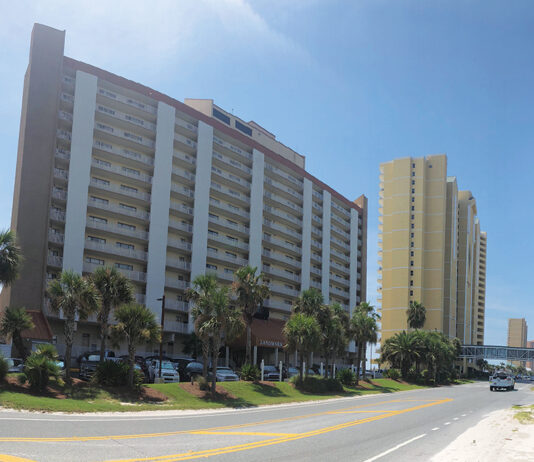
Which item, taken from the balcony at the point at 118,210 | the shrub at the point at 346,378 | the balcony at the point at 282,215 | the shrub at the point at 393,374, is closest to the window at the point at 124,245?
the balcony at the point at 118,210

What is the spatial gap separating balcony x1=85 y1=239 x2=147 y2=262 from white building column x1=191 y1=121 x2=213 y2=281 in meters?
7.55

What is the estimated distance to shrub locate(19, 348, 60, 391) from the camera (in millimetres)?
28562

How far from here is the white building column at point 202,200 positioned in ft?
229

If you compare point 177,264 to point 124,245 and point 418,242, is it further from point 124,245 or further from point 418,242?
point 418,242

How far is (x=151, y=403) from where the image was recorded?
3092 cm

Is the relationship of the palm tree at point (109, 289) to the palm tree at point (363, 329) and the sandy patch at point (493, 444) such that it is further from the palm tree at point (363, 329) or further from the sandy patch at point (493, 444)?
the palm tree at point (363, 329)

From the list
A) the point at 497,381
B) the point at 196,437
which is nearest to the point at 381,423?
the point at 196,437

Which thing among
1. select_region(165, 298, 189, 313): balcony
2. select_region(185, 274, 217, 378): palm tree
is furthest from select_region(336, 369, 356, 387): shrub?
select_region(185, 274, 217, 378): palm tree

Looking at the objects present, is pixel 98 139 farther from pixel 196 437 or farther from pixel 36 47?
pixel 196 437

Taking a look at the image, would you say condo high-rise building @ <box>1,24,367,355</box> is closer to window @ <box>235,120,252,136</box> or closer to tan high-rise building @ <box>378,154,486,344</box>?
window @ <box>235,120,252,136</box>

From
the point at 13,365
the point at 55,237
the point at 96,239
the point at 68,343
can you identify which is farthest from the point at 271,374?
the point at 55,237

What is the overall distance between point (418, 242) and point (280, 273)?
66.7 metres

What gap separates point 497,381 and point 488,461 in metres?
47.8

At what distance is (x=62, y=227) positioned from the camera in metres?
58.9
